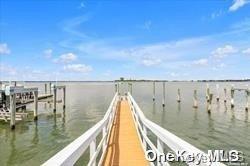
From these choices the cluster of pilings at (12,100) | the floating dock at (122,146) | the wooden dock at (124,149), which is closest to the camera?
the floating dock at (122,146)

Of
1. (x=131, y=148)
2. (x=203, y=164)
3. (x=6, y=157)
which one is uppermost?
(x=203, y=164)

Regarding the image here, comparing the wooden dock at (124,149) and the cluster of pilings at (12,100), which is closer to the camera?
the wooden dock at (124,149)

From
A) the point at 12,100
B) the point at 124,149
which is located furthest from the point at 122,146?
the point at 12,100

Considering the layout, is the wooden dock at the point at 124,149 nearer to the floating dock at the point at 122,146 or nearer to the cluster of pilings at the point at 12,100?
the floating dock at the point at 122,146

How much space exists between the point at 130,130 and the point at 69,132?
391 inches

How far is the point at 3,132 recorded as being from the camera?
712 inches

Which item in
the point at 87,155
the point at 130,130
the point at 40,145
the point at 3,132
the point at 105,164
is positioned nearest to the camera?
the point at 105,164

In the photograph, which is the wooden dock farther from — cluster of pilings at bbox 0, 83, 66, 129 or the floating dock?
cluster of pilings at bbox 0, 83, 66, 129

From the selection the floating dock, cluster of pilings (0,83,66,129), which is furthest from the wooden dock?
cluster of pilings (0,83,66,129)

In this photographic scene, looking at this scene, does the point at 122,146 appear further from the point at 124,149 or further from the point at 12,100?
the point at 12,100

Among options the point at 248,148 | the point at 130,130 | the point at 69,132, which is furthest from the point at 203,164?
the point at 69,132

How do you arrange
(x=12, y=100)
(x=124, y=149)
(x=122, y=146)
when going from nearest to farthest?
(x=124, y=149), (x=122, y=146), (x=12, y=100)

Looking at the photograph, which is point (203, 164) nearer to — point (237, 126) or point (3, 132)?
point (3, 132)

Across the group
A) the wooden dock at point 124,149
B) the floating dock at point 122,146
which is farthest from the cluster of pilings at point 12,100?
the wooden dock at point 124,149
